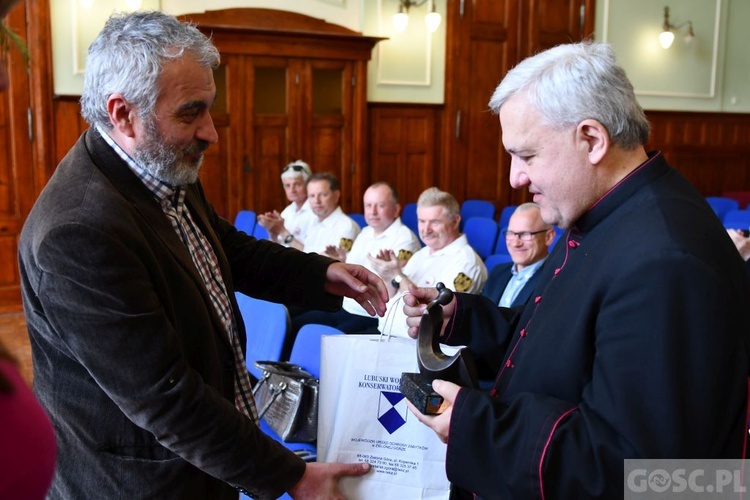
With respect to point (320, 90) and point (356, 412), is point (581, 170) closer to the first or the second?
point (356, 412)

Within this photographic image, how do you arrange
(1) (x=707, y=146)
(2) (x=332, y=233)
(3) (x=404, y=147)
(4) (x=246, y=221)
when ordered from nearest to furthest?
1. (2) (x=332, y=233)
2. (4) (x=246, y=221)
3. (3) (x=404, y=147)
4. (1) (x=707, y=146)

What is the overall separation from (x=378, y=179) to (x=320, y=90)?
1262mm

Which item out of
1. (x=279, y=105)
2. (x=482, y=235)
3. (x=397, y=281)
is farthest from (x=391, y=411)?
(x=279, y=105)

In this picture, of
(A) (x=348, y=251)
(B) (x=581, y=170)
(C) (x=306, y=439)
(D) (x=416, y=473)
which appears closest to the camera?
(B) (x=581, y=170)

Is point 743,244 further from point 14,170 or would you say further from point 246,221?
point 14,170

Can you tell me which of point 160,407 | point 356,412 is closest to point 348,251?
point 356,412

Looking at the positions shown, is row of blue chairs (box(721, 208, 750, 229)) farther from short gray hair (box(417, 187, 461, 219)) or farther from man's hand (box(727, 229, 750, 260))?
short gray hair (box(417, 187, 461, 219))

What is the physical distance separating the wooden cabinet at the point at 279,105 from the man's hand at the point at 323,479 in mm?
6329

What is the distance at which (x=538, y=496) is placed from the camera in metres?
1.13

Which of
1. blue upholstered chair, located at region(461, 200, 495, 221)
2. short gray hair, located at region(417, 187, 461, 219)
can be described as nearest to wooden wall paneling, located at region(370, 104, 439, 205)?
blue upholstered chair, located at region(461, 200, 495, 221)

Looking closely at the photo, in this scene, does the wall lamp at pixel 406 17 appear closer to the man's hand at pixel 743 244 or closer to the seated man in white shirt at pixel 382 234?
the seated man in white shirt at pixel 382 234

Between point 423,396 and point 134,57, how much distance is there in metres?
0.83

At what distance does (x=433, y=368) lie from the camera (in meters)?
1.38

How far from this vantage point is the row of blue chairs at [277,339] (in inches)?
96.8
